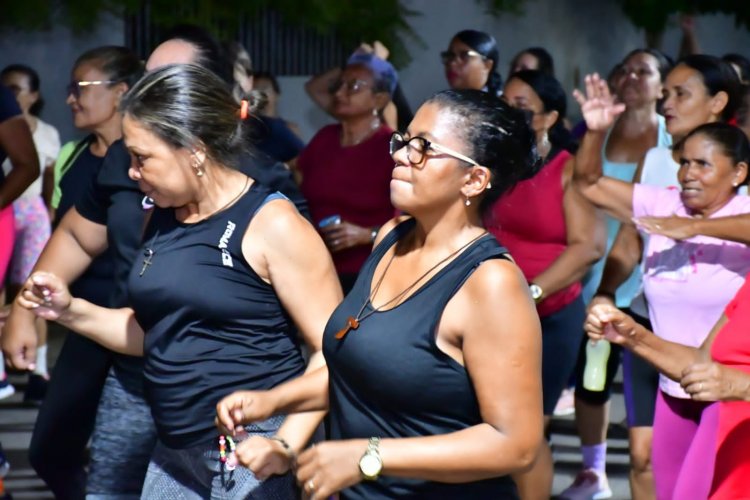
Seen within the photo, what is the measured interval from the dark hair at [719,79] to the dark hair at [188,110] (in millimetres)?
2811

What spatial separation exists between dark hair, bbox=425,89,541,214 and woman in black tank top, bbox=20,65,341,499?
59 centimetres

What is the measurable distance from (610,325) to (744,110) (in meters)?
2.47

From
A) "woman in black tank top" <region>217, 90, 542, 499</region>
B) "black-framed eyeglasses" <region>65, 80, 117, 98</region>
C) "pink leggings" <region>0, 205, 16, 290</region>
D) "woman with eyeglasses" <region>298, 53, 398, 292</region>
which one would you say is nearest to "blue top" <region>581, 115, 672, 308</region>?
"woman with eyeglasses" <region>298, 53, 398, 292</region>

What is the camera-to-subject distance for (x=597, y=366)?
6.50 m

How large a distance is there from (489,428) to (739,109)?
3.42m

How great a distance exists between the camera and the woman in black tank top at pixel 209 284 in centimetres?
356

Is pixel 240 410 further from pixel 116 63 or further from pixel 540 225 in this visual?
pixel 540 225

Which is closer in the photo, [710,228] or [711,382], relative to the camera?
[711,382]

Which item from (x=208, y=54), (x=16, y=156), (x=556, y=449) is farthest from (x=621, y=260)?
(x=16, y=156)

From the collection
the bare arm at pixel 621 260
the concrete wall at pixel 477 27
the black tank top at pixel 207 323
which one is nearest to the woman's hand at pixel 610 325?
the black tank top at pixel 207 323

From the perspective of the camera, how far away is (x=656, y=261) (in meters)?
5.08

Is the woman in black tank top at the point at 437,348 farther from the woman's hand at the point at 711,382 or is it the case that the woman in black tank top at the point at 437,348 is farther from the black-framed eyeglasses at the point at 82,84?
the black-framed eyeglasses at the point at 82,84

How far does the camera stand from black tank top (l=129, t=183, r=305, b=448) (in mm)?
3562

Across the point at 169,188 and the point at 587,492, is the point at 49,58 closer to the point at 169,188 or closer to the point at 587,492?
the point at 587,492
